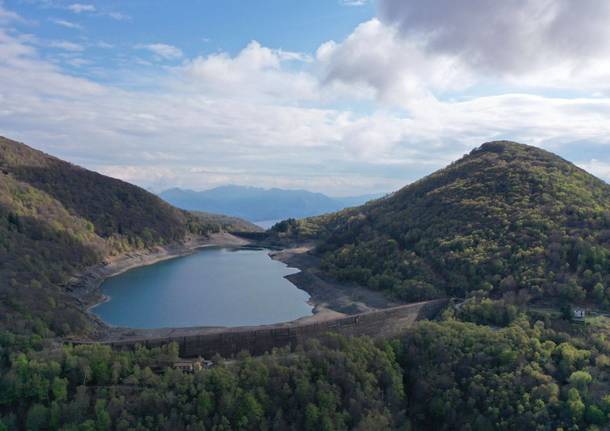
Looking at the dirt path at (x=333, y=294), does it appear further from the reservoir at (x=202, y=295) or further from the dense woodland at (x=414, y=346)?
the dense woodland at (x=414, y=346)

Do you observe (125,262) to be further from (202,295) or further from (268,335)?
Result: (268,335)

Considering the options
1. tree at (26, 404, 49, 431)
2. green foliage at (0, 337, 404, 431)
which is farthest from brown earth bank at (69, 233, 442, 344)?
tree at (26, 404, 49, 431)

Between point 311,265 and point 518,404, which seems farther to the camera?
point 311,265

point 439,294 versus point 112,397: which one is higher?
point 439,294

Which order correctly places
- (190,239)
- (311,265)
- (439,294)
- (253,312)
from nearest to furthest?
(439,294)
(253,312)
(311,265)
(190,239)

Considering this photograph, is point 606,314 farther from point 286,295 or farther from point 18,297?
point 18,297

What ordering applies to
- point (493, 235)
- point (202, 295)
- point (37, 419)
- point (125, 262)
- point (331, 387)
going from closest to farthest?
point (37, 419), point (331, 387), point (493, 235), point (202, 295), point (125, 262)

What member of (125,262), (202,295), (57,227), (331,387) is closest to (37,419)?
(331,387)

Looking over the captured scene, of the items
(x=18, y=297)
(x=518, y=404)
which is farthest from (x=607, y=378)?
(x=18, y=297)
